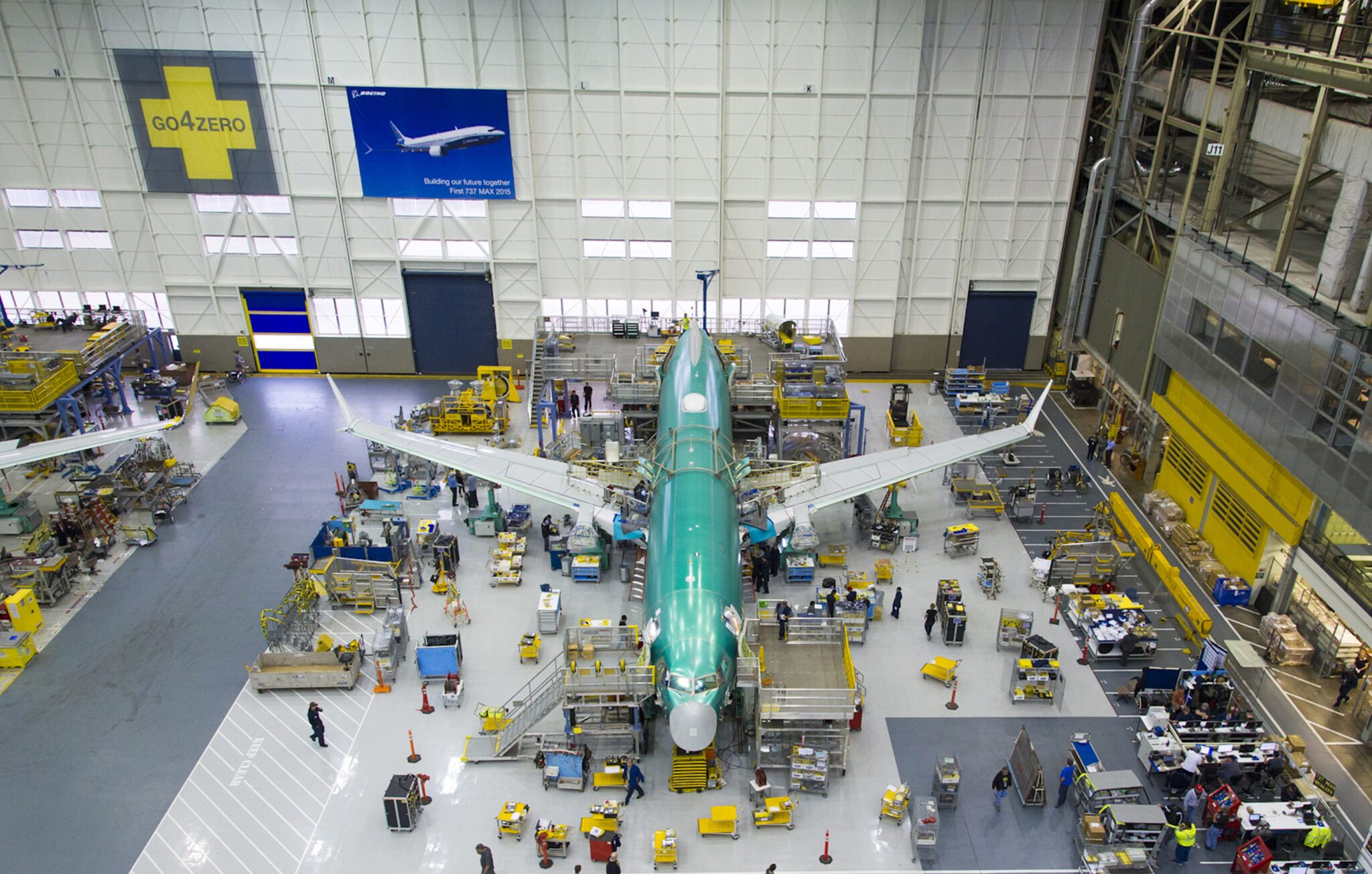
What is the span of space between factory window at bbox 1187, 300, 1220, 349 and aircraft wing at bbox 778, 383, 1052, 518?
6.51 m

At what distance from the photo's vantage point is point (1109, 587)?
37.6 m

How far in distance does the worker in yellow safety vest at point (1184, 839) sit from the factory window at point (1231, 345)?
1773cm

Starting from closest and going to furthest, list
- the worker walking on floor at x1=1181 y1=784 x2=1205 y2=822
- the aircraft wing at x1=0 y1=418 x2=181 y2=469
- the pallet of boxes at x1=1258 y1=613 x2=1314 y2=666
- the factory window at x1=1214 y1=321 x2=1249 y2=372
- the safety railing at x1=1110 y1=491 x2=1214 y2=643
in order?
the worker walking on floor at x1=1181 y1=784 x2=1205 y2=822
the pallet of boxes at x1=1258 y1=613 x2=1314 y2=666
the safety railing at x1=1110 y1=491 x2=1214 y2=643
the factory window at x1=1214 y1=321 x2=1249 y2=372
the aircraft wing at x1=0 y1=418 x2=181 y2=469

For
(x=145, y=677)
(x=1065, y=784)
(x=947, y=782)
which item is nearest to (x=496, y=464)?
(x=145, y=677)

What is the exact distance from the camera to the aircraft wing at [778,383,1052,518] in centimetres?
3822

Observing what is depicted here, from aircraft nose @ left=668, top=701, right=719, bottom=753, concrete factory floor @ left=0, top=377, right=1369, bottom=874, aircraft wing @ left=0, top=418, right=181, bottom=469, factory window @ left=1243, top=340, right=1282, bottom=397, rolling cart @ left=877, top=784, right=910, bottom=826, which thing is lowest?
concrete factory floor @ left=0, top=377, right=1369, bottom=874

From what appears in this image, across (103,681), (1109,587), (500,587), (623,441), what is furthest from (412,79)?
(1109,587)

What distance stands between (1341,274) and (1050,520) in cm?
1545

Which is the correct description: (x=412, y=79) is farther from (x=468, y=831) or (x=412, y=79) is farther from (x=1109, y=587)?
(x=1109, y=587)

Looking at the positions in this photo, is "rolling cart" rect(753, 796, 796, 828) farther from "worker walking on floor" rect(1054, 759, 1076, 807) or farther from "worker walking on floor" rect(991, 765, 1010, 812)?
"worker walking on floor" rect(1054, 759, 1076, 807)

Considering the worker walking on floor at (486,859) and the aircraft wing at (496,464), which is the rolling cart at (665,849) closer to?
the worker walking on floor at (486,859)

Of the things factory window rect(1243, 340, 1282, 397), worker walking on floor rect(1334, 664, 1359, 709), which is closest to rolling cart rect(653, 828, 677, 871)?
worker walking on floor rect(1334, 664, 1359, 709)

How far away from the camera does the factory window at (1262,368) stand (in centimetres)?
3434

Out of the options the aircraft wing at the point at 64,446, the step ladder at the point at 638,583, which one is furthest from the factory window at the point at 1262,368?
the aircraft wing at the point at 64,446
